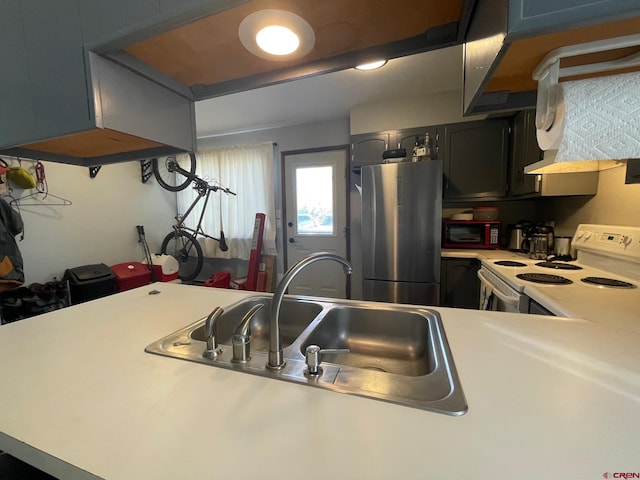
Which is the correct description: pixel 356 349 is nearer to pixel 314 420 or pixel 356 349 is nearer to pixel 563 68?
pixel 314 420

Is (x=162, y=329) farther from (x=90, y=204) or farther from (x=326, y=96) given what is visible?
(x=90, y=204)

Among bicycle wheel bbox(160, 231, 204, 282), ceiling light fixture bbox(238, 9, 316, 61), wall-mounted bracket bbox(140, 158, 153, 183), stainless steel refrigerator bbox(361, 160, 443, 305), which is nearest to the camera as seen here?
ceiling light fixture bbox(238, 9, 316, 61)

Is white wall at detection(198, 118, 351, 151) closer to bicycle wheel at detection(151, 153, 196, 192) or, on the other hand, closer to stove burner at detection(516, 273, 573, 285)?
bicycle wheel at detection(151, 153, 196, 192)

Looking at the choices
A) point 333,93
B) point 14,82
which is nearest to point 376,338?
point 14,82

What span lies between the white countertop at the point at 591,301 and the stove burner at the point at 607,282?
0.13ft

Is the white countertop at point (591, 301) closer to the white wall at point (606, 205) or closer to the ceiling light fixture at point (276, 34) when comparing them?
the white wall at point (606, 205)

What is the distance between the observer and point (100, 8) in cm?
63

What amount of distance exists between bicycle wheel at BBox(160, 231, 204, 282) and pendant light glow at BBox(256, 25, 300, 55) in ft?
11.8

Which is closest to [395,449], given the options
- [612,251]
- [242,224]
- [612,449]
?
[612,449]

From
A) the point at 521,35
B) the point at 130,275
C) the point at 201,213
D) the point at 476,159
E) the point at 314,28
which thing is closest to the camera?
the point at 521,35

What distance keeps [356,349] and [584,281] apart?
1317 mm

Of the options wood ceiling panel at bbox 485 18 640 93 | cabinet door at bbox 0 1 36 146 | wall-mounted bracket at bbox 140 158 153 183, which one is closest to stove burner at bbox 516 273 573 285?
wood ceiling panel at bbox 485 18 640 93

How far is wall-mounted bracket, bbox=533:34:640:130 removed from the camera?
1.70 ft

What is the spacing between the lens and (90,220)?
3119mm
